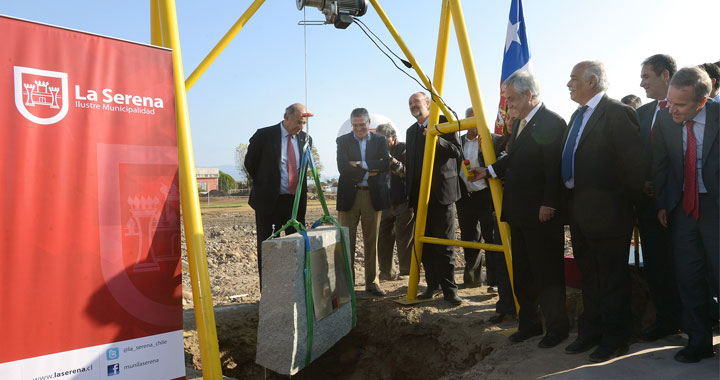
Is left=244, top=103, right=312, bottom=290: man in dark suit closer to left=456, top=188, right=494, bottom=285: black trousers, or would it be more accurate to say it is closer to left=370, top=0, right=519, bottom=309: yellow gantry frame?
left=370, top=0, right=519, bottom=309: yellow gantry frame

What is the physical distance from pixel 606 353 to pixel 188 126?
2.74 metres

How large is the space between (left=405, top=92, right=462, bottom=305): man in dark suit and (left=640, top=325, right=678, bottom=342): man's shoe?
1.68 meters

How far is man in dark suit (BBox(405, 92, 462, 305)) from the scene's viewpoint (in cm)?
479

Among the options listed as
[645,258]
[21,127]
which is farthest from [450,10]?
[21,127]

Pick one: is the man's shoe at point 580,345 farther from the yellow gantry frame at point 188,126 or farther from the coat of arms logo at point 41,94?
the coat of arms logo at point 41,94

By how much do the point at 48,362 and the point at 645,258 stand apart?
3.58 metres

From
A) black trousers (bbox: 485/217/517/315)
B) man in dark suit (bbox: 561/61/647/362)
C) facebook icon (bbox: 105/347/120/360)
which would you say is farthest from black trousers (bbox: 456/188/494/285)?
facebook icon (bbox: 105/347/120/360)

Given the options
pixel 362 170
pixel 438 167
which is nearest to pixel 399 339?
pixel 438 167

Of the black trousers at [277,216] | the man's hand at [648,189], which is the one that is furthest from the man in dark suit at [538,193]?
the black trousers at [277,216]

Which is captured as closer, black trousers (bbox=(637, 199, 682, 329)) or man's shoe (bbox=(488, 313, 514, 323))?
black trousers (bbox=(637, 199, 682, 329))

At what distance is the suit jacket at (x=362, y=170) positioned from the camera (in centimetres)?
533

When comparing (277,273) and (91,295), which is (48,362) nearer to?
(91,295)

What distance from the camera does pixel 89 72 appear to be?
8.21 ft

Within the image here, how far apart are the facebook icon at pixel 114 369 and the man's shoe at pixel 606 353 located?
262cm
